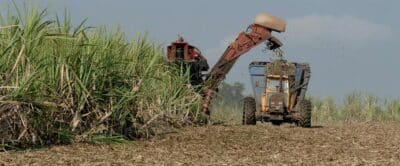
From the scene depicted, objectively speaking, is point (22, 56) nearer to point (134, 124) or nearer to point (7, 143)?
point (7, 143)

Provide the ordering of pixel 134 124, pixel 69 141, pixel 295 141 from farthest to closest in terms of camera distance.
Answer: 1. pixel 295 141
2. pixel 134 124
3. pixel 69 141

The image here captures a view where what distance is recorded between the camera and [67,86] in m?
8.65

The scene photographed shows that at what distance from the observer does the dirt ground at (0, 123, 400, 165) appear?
24.7 feet

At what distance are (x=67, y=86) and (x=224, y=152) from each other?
2.05m

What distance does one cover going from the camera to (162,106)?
37.2 feet

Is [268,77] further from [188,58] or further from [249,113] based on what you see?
[188,58]

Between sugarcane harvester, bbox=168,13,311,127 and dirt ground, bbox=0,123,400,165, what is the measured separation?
427 centimetres

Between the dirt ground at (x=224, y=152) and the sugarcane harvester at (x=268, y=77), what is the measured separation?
4.27m

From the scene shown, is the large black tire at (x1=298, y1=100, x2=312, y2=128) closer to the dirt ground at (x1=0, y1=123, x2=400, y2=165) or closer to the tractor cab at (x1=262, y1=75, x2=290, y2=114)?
the tractor cab at (x1=262, y1=75, x2=290, y2=114)

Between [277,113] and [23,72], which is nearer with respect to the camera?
[23,72]

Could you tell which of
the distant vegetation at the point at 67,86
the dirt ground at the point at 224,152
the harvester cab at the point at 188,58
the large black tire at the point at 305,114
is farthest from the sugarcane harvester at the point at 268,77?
the distant vegetation at the point at 67,86

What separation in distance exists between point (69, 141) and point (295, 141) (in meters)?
3.55

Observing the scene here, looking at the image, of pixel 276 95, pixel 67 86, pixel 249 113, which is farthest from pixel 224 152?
pixel 276 95

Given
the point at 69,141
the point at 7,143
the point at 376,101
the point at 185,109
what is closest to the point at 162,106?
the point at 185,109
